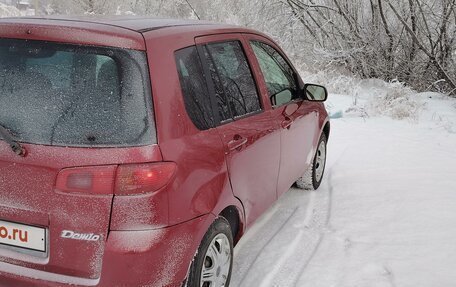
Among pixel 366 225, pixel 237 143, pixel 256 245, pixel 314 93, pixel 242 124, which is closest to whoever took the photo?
pixel 237 143

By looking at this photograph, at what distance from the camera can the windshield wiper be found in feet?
7.08

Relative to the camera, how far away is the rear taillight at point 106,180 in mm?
2100

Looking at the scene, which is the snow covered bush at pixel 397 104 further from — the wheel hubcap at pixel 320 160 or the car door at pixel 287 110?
the car door at pixel 287 110

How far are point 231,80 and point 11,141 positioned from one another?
143 cm

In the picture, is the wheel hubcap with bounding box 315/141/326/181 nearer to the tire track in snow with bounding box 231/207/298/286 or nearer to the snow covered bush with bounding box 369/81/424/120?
the tire track in snow with bounding box 231/207/298/286

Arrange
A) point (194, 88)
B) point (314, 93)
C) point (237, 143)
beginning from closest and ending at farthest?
point (194, 88) < point (237, 143) < point (314, 93)

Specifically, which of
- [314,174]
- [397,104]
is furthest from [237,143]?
[397,104]

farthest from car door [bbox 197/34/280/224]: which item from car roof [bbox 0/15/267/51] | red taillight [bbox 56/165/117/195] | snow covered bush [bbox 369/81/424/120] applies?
snow covered bush [bbox 369/81/424/120]

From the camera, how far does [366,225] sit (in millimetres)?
4332

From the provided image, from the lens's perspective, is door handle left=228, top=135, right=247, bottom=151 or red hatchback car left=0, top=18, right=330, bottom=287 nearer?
red hatchback car left=0, top=18, right=330, bottom=287

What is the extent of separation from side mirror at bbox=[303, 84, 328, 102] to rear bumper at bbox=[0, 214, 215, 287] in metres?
2.39

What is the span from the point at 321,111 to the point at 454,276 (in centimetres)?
213

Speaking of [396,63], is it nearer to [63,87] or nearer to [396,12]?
[396,12]

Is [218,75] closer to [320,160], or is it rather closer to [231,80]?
[231,80]
